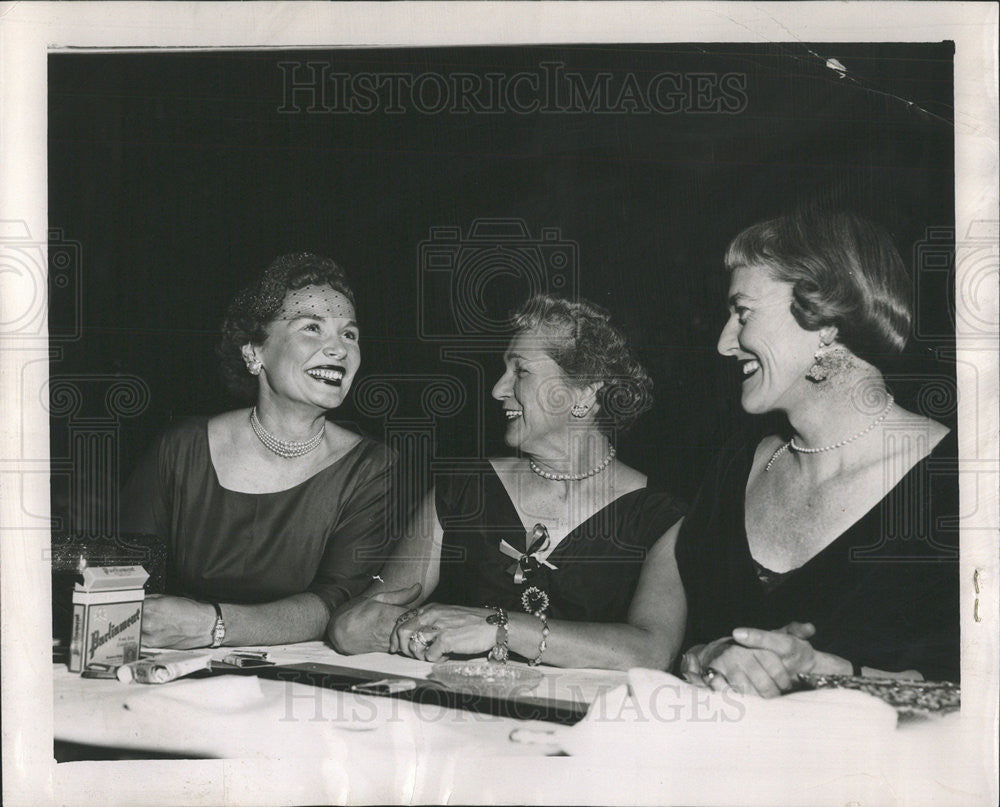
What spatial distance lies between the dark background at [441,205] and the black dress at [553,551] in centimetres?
10

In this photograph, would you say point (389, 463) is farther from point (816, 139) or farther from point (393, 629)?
point (816, 139)

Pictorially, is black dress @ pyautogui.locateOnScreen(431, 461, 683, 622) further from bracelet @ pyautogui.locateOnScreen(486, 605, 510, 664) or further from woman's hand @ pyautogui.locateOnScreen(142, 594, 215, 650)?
woman's hand @ pyautogui.locateOnScreen(142, 594, 215, 650)

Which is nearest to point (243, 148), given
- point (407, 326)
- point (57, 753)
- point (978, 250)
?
point (407, 326)

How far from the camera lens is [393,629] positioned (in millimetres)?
2047

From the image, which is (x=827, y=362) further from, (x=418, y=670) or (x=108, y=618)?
(x=108, y=618)

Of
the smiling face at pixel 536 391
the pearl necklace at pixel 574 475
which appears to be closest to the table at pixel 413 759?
the pearl necklace at pixel 574 475

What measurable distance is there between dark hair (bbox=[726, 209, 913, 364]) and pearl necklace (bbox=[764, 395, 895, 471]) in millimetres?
120

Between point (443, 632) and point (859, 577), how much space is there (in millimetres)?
956

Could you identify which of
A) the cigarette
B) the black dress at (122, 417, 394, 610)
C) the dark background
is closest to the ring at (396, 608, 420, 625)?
the black dress at (122, 417, 394, 610)

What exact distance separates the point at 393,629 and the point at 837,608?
1014 mm

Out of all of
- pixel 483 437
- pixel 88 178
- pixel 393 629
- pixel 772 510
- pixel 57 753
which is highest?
pixel 88 178

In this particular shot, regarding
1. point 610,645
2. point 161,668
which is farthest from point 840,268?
point 161,668

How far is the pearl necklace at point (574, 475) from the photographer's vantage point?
2033 millimetres

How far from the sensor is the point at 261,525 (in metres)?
2.08
